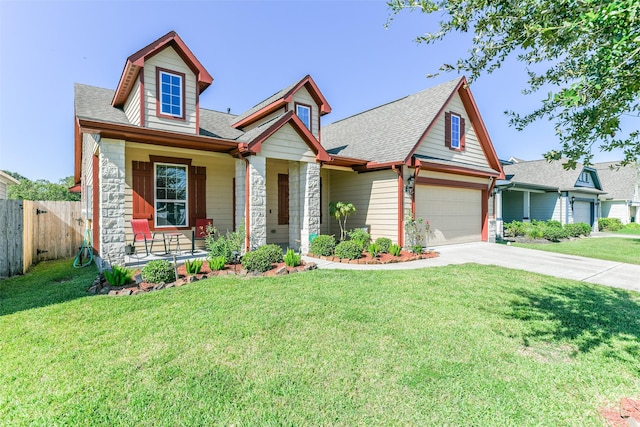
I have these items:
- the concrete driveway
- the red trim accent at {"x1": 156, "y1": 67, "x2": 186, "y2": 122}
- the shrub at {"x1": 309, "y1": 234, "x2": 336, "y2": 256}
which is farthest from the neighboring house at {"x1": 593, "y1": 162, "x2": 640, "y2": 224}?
the red trim accent at {"x1": 156, "y1": 67, "x2": 186, "y2": 122}

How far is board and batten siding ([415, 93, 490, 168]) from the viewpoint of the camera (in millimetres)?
11391

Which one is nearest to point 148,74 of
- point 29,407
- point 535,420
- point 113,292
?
point 113,292

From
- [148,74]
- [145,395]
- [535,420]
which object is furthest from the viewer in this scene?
[148,74]

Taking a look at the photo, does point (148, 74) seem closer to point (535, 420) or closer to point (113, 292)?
point (113, 292)

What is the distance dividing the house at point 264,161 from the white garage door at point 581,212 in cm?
1402

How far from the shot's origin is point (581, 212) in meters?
22.9

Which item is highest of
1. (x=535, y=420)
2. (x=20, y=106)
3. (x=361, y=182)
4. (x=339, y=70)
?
(x=339, y=70)

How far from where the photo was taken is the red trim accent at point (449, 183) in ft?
36.0

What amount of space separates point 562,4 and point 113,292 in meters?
7.24

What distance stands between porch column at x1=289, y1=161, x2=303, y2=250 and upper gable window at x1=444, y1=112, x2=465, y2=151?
6.52 meters

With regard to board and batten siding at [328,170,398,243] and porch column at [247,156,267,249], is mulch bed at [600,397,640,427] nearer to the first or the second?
porch column at [247,156,267,249]

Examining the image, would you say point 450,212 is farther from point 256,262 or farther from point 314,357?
point 314,357

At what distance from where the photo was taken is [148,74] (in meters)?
7.93

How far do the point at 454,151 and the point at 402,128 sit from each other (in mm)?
2514
